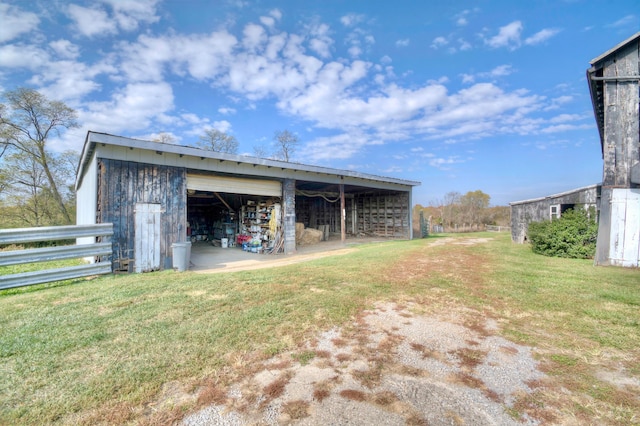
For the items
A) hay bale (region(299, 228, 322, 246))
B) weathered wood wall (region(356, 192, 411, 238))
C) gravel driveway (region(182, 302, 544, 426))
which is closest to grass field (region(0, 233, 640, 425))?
gravel driveway (region(182, 302, 544, 426))

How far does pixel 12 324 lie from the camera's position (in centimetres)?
361

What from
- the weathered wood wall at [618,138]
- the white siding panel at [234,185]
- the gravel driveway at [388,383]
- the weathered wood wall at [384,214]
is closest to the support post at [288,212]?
the white siding panel at [234,185]

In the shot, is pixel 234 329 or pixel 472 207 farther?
pixel 472 207

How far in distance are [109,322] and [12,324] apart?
4.06 ft

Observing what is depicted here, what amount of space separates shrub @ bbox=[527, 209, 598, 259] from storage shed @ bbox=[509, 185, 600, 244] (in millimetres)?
736

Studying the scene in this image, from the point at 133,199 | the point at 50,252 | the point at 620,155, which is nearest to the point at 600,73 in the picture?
the point at 620,155

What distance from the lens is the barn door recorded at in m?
7.76

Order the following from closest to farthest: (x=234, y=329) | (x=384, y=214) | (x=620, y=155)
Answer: (x=234, y=329), (x=620, y=155), (x=384, y=214)

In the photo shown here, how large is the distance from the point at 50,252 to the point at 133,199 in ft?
7.59

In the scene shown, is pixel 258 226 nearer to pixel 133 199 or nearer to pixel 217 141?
pixel 133 199

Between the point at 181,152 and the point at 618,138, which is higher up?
the point at 618,138

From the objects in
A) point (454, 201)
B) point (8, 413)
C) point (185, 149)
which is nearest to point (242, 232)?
point (185, 149)

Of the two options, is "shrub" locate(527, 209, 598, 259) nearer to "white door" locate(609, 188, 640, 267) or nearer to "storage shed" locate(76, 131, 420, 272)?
"white door" locate(609, 188, 640, 267)

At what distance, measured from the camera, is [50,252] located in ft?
19.3
